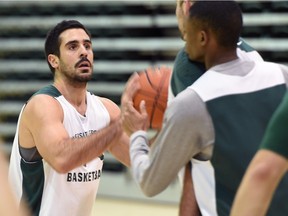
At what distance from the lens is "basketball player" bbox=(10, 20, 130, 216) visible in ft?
11.3

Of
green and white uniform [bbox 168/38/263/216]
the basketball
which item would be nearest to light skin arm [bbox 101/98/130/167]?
the basketball

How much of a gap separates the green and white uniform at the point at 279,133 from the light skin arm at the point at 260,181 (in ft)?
0.06

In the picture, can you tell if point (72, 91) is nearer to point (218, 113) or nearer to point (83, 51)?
point (83, 51)

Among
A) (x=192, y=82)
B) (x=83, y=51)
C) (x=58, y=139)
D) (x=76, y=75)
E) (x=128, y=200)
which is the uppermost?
(x=192, y=82)

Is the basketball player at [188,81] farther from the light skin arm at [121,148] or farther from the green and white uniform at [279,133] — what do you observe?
the light skin arm at [121,148]

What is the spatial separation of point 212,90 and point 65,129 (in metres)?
1.37

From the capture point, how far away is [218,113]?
241cm

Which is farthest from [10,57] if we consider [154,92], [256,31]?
[154,92]

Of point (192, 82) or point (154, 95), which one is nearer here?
point (192, 82)

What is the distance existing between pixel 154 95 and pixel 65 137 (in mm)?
755

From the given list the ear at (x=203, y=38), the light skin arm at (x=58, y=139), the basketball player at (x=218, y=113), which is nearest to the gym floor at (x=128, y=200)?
the light skin arm at (x=58, y=139)

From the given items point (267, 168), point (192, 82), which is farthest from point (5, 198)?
point (192, 82)

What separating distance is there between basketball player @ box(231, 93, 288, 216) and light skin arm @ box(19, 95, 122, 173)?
1.54m

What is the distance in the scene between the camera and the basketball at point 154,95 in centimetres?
283
